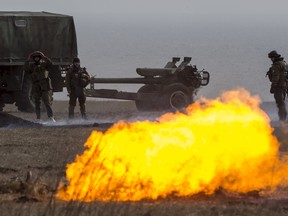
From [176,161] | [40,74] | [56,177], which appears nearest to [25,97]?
[40,74]

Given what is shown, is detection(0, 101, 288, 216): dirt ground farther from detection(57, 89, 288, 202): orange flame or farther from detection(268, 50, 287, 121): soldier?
detection(268, 50, 287, 121): soldier

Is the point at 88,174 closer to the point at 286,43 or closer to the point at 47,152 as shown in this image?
the point at 47,152

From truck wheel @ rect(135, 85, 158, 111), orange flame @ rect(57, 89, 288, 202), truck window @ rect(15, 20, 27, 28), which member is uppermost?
truck window @ rect(15, 20, 27, 28)

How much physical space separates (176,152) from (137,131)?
921 mm

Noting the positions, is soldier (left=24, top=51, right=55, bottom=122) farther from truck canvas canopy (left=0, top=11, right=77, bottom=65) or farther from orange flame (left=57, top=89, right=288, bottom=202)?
orange flame (left=57, top=89, right=288, bottom=202)

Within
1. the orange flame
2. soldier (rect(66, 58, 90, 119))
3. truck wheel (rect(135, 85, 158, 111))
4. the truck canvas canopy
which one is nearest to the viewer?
the orange flame

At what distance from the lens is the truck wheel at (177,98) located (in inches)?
1273

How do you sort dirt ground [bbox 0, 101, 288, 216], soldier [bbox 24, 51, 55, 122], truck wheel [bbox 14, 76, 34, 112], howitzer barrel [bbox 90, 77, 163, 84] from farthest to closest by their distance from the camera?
1. howitzer barrel [bbox 90, 77, 163, 84]
2. truck wheel [bbox 14, 76, 34, 112]
3. soldier [bbox 24, 51, 55, 122]
4. dirt ground [bbox 0, 101, 288, 216]

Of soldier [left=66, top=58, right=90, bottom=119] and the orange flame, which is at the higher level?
the orange flame

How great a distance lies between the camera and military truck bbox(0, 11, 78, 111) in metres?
30.8

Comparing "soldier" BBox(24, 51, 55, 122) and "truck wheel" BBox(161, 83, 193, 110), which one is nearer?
"soldier" BBox(24, 51, 55, 122)

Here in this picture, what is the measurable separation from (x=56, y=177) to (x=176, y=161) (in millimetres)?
2273

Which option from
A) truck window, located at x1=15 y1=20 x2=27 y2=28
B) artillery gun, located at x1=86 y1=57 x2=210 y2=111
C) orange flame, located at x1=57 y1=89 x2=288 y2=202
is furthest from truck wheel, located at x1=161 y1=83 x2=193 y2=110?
orange flame, located at x1=57 y1=89 x2=288 y2=202

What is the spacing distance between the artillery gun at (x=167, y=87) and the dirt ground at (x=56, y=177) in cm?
119
